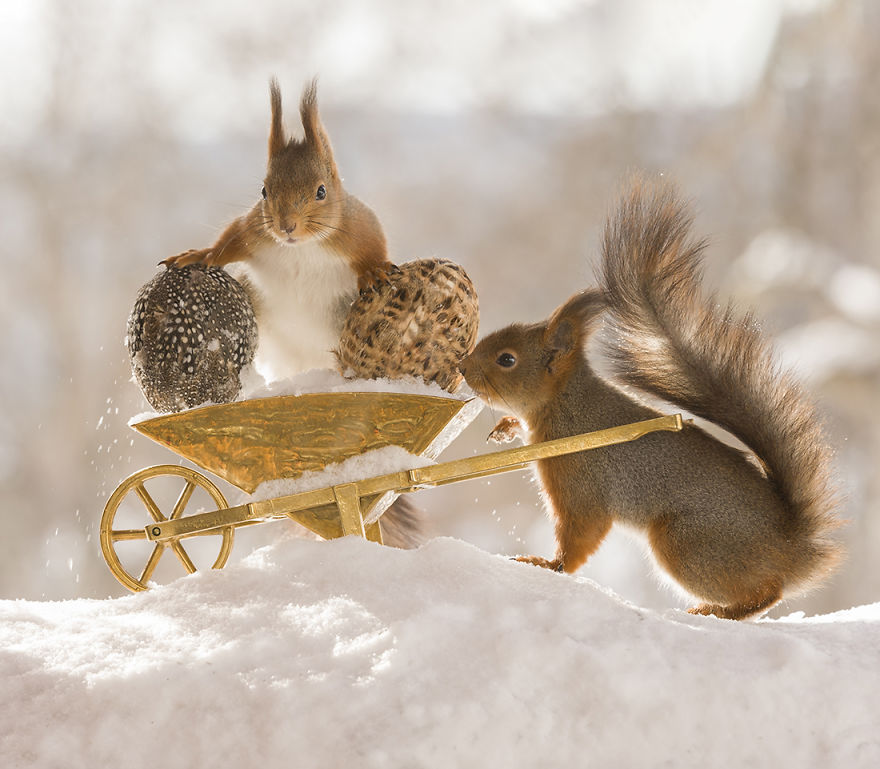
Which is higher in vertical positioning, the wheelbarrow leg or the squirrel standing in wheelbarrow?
the squirrel standing in wheelbarrow

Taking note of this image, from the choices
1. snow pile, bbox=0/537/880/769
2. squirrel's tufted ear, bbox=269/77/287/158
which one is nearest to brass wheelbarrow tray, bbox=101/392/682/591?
snow pile, bbox=0/537/880/769

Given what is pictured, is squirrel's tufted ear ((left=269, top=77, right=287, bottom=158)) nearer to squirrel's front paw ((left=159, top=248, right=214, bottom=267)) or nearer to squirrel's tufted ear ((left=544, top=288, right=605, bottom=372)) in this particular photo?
squirrel's front paw ((left=159, top=248, right=214, bottom=267))

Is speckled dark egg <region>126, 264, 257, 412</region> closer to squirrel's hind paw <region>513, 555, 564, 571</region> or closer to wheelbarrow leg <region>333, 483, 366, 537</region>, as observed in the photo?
wheelbarrow leg <region>333, 483, 366, 537</region>

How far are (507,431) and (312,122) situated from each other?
0.33 meters

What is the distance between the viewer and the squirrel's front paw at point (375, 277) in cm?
71

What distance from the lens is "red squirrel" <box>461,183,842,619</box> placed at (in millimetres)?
686

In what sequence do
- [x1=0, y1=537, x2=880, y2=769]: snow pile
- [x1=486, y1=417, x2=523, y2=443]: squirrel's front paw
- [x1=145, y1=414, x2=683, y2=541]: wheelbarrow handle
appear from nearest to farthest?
1. [x1=0, y1=537, x2=880, y2=769]: snow pile
2. [x1=145, y1=414, x2=683, y2=541]: wheelbarrow handle
3. [x1=486, y1=417, x2=523, y2=443]: squirrel's front paw

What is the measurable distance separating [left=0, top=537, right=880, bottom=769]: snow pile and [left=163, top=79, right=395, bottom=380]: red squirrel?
0.25m

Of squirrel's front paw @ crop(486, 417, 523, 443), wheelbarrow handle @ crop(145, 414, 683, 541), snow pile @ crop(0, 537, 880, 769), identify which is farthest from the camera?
squirrel's front paw @ crop(486, 417, 523, 443)

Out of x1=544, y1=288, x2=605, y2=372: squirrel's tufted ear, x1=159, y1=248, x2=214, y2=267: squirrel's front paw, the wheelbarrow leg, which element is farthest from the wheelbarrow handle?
x1=159, y1=248, x2=214, y2=267: squirrel's front paw

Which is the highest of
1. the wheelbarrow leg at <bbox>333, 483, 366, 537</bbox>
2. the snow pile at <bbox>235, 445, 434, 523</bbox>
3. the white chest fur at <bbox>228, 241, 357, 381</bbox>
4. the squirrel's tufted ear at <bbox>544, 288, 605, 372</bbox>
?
the white chest fur at <bbox>228, 241, 357, 381</bbox>

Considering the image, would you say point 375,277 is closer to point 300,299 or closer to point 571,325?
point 300,299

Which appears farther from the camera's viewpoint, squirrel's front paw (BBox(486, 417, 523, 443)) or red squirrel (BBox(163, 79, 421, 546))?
squirrel's front paw (BBox(486, 417, 523, 443))

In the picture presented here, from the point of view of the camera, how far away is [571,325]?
76cm
